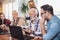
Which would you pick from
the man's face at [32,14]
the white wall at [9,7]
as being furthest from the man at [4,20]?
the man's face at [32,14]

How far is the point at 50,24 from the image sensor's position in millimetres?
1726

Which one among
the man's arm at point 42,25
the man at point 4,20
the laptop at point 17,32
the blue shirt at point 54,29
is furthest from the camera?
the man at point 4,20

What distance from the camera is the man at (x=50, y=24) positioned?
167 centimetres

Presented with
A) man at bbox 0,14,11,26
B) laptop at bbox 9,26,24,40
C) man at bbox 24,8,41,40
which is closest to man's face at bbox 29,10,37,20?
man at bbox 24,8,41,40

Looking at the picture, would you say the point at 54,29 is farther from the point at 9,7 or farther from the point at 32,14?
the point at 9,7

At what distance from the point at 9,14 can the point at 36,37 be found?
52 centimetres

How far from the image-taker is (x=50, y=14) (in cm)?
172

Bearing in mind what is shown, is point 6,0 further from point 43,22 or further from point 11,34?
point 43,22

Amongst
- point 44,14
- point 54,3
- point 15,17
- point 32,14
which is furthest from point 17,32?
point 54,3

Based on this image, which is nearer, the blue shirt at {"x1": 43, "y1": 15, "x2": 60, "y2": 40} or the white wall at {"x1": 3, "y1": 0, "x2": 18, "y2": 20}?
the blue shirt at {"x1": 43, "y1": 15, "x2": 60, "y2": 40}

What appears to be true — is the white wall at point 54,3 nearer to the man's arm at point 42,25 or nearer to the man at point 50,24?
the man at point 50,24

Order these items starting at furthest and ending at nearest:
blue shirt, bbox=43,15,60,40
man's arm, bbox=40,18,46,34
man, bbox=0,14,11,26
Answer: man, bbox=0,14,11,26 → man's arm, bbox=40,18,46,34 → blue shirt, bbox=43,15,60,40

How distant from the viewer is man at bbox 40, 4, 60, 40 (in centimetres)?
167

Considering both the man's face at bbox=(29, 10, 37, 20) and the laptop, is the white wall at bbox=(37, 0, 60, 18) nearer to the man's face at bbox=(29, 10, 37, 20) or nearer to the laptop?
the man's face at bbox=(29, 10, 37, 20)
